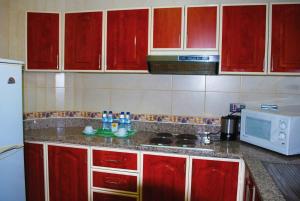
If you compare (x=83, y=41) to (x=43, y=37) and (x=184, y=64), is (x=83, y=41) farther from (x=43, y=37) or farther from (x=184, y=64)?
(x=184, y=64)

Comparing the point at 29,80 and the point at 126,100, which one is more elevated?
the point at 29,80

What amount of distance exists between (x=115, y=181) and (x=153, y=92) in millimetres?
925

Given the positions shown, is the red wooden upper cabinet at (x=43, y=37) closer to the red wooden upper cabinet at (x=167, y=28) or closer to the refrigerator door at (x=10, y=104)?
the refrigerator door at (x=10, y=104)

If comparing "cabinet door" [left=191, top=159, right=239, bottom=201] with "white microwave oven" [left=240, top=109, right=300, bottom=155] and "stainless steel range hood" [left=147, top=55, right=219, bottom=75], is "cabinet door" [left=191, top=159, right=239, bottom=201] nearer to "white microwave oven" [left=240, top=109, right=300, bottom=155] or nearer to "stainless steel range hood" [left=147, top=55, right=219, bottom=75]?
"white microwave oven" [left=240, top=109, right=300, bottom=155]

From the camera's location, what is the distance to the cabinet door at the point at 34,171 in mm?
2182

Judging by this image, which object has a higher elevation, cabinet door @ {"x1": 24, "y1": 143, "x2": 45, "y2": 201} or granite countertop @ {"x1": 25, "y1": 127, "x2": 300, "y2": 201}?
granite countertop @ {"x1": 25, "y1": 127, "x2": 300, "y2": 201}

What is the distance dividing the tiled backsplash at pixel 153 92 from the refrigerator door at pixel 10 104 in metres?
0.59

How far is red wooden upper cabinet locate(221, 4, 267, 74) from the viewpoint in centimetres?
196

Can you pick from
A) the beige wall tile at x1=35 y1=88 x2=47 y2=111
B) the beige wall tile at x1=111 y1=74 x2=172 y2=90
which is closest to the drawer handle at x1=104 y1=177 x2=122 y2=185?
the beige wall tile at x1=111 y1=74 x2=172 y2=90

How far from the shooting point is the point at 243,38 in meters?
1.99

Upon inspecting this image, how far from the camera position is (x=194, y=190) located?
6.19ft

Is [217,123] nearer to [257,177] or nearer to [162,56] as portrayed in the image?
[162,56]

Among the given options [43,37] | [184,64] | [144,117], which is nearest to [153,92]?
[144,117]

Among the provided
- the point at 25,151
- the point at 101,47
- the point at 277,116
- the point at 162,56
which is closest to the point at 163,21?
the point at 162,56
